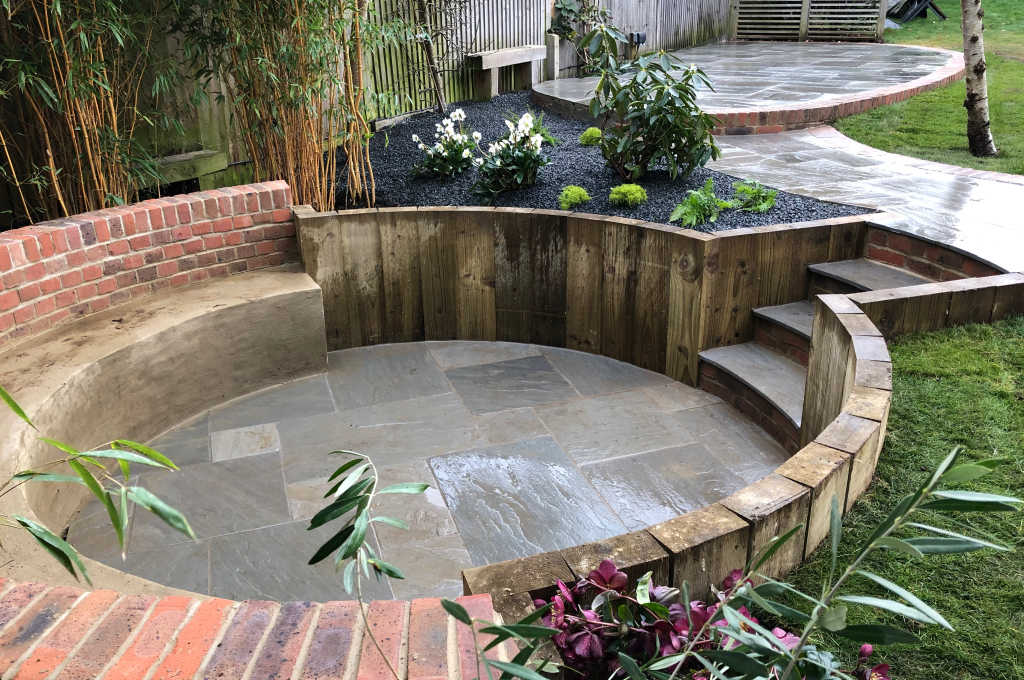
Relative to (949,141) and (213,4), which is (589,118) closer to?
(949,141)

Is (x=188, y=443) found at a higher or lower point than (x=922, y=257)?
lower

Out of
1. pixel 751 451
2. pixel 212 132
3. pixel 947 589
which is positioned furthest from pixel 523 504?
pixel 212 132

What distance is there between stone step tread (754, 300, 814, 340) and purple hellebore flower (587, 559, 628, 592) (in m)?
2.48

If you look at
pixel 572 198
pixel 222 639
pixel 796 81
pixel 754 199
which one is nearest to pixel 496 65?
pixel 796 81

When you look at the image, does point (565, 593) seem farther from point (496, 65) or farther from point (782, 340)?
point (496, 65)

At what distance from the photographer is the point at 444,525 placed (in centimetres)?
319

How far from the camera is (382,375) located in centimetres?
443

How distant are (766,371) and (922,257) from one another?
3.19ft

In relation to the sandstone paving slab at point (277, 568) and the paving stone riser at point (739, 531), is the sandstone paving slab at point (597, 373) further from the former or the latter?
the paving stone riser at point (739, 531)

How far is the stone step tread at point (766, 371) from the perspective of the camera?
372 centimetres

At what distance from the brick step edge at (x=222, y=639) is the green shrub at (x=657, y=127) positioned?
12.6 ft

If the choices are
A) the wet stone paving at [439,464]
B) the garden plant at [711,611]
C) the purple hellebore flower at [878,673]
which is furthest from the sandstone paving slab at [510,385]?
the purple hellebore flower at [878,673]

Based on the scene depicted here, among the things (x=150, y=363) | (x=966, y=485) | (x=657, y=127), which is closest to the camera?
(x=966, y=485)

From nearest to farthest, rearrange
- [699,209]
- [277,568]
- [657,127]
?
[277,568] < [699,209] < [657,127]
